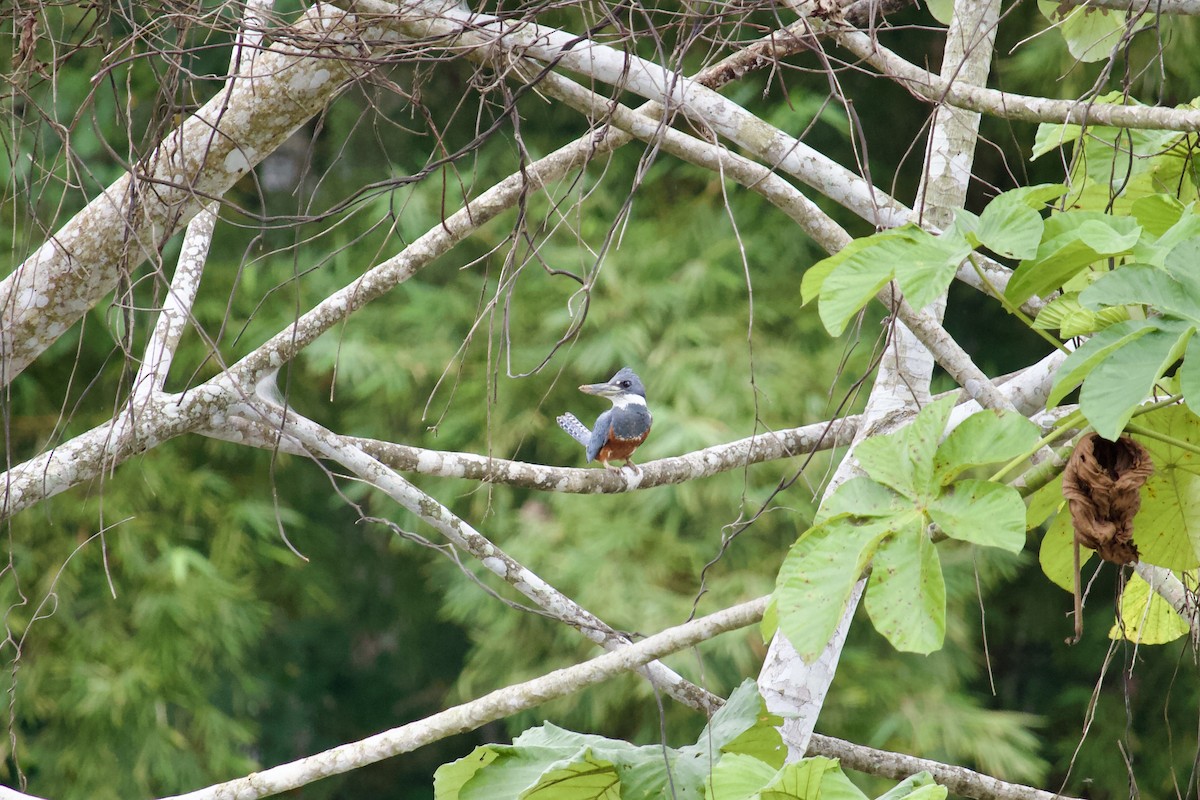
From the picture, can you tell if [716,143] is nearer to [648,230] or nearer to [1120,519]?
[1120,519]

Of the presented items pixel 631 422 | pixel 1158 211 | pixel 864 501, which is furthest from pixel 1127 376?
pixel 631 422

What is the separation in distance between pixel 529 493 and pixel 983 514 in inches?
159

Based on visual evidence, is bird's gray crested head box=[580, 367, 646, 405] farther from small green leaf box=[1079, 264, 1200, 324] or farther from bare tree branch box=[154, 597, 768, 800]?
small green leaf box=[1079, 264, 1200, 324]

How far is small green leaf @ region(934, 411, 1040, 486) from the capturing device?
121cm

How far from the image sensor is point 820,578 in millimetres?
1196

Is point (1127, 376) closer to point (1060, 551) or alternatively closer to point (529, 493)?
point (1060, 551)

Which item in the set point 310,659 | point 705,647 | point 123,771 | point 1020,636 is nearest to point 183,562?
point 123,771

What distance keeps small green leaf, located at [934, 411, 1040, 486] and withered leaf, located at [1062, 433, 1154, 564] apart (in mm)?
73

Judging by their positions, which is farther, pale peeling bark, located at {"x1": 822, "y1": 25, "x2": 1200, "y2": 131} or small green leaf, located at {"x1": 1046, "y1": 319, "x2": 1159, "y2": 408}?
pale peeling bark, located at {"x1": 822, "y1": 25, "x2": 1200, "y2": 131}

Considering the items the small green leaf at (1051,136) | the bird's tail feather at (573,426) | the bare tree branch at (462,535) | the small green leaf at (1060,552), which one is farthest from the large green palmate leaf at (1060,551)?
the bird's tail feather at (573,426)

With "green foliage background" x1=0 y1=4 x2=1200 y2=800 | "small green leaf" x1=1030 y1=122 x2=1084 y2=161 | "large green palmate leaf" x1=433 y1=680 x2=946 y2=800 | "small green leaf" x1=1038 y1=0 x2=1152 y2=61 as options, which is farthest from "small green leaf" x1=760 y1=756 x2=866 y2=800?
"green foliage background" x1=0 y1=4 x2=1200 y2=800

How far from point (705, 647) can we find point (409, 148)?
2.57m

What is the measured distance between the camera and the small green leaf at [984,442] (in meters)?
1.21

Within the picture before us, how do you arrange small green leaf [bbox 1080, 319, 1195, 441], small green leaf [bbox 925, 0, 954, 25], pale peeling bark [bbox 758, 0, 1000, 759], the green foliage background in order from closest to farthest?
small green leaf [bbox 1080, 319, 1195, 441], pale peeling bark [bbox 758, 0, 1000, 759], small green leaf [bbox 925, 0, 954, 25], the green foliage background
